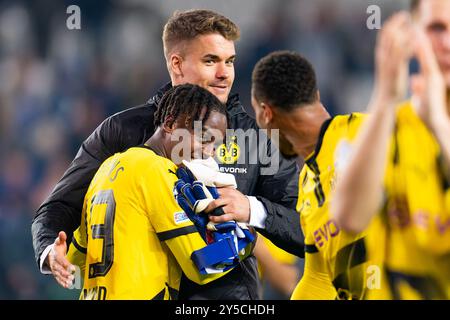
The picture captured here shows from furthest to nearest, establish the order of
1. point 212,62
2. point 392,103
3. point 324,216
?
point 212,62
point 324,216
point 392,103

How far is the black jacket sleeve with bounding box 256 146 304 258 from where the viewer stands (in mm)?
3055

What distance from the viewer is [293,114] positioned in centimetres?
245

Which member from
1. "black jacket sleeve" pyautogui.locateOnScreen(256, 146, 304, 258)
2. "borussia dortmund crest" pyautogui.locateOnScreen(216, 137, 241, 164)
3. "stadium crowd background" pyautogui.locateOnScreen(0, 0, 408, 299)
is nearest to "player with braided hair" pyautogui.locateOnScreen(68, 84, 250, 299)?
"black jacket sleeve" pyautogui.locateOnScreen(256, 146, 304, 258)

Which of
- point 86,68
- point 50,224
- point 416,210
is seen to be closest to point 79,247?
point 50,224

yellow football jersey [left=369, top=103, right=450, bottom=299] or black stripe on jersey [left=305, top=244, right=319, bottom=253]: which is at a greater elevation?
yellow football jersey [left=369, top=103, right=450, bottom=299]

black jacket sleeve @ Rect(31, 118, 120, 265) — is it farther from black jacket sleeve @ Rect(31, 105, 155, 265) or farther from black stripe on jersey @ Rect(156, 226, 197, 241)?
black stripe on jersey @ Rect(156, 226, 197, 241)

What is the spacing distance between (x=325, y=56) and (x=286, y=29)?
0.38m

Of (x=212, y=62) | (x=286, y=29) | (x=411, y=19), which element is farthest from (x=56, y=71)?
(x=411, y=19)

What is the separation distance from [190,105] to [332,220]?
728 mm

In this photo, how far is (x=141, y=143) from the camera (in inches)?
129

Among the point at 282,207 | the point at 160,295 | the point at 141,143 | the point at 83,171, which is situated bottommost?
the point at 160,295

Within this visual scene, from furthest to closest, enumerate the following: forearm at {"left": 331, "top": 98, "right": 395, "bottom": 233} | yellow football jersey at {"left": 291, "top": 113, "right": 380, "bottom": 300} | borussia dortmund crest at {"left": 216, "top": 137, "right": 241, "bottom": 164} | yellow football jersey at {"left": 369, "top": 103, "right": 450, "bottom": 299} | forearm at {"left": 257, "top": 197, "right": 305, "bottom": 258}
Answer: borussia dortmund crest at {"left": 216, "top": 137, "right": 241, "bottom": 164}
forearm at {"left": 257, "top": 197, "right": 305, "bottom": 258}
yellow football jersey at {"left": 291, "top": 113, "right": 380, "bottom": 300}
yellow football jersey at {"left": 369, "top": 103, "right": 450, "bottom": 299}
forearm at {"left": 331, "top": 98, "right": 395, "bottom": 233}

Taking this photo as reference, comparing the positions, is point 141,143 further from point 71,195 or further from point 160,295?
point 160,295

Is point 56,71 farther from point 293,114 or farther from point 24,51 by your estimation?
point 293,114
